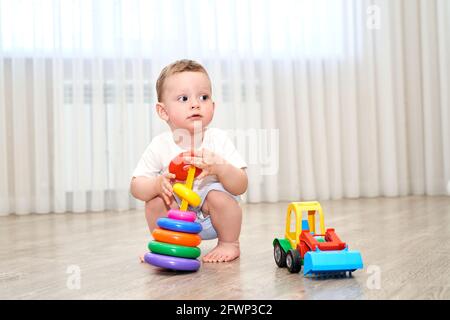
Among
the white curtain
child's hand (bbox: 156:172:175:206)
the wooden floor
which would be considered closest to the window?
the white curtain

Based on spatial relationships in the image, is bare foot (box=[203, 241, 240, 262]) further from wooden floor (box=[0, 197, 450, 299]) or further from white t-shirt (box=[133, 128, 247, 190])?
white t-shirt (box=[133, 128, 247, 190])

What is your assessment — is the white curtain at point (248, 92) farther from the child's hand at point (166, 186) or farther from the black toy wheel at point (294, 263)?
the black toy wheel at point (294, 263)

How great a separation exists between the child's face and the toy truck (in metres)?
0.29

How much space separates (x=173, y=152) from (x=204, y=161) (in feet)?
0.58

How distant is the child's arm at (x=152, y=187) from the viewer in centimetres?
124

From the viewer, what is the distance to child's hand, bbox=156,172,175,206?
1226 mm

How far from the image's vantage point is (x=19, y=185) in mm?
2678

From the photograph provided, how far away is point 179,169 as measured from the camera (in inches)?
48.4

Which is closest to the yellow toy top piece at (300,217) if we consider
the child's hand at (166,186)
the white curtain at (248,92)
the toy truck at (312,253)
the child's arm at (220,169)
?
the toy truck at (312,253)

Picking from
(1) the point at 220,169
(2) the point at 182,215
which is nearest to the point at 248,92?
(1) the point at 220,169

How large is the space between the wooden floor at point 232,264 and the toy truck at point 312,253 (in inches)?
0.9

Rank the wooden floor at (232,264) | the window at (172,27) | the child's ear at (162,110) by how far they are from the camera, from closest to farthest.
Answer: the wooden floor at (232,264), the child's ear at (162,110), the window at (172,27)
